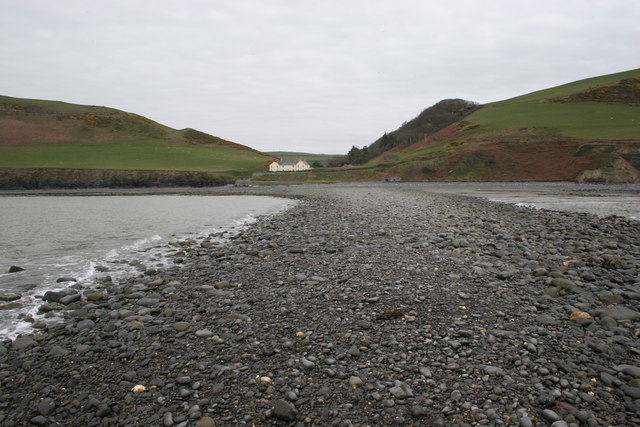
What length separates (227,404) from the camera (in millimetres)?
4254

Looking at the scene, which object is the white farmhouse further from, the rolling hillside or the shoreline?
the shoreline

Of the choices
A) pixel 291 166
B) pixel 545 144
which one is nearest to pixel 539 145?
pixel 545 144

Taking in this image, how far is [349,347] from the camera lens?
5453mm

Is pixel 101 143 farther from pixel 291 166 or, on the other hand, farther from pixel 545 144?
pixel 545 144

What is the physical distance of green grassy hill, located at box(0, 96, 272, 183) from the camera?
258 feet

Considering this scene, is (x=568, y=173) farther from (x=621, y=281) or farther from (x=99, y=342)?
(x=99, y=342)

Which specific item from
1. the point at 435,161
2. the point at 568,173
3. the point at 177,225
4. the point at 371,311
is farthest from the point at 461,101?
the point at 371,311

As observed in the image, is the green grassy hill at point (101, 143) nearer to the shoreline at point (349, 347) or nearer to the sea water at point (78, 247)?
the sea water at point (78, 247)

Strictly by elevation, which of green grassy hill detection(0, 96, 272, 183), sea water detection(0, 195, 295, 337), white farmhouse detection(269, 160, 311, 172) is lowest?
sea water detection(0, 195, 295, 337)

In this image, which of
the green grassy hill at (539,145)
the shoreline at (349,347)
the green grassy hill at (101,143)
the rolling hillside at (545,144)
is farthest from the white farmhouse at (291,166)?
the shoreline at (349,347)

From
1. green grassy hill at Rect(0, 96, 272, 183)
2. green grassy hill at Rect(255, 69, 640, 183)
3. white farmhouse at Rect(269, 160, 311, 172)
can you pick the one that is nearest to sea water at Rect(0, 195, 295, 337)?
green grassy hill at Rect(255, 69, 640, 183)

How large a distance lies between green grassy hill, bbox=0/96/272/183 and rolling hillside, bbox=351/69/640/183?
4356 centimetres

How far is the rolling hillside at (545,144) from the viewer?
57812 mm

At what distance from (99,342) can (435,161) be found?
7419 cm
